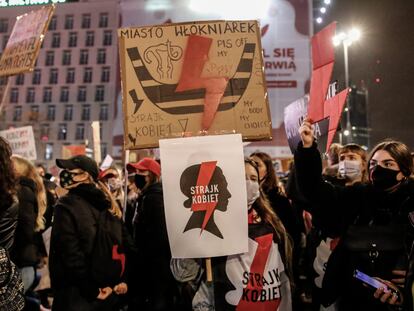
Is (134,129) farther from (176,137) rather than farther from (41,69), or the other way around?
(41,69)

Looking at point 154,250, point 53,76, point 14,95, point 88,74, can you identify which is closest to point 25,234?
point 154,250

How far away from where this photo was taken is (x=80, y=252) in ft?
10.9

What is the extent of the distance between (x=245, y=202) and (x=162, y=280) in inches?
73.9

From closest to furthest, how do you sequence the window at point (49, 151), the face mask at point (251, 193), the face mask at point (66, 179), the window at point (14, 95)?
the face mask at point (251, 193) → the face mask at point (66, 179) → the window at point (49, 151) → the window at point (14, 95)

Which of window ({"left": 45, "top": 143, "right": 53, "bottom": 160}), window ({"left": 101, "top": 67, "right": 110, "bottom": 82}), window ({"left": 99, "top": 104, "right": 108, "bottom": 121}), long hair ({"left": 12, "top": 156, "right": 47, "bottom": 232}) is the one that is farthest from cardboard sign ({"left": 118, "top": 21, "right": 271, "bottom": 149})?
window ({"left": 101, "top": 67, "right": 110, "bottom": 82})

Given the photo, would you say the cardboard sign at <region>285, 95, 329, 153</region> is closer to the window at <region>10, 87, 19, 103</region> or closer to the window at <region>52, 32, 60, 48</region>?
the window at <region>52, 32, 60, 48</region>

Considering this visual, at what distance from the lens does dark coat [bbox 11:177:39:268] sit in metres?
3.84

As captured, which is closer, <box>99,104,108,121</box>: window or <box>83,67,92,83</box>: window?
<box>99,104,108,121</box>: window

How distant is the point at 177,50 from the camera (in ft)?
10.6

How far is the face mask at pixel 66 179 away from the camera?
3559 millimetres

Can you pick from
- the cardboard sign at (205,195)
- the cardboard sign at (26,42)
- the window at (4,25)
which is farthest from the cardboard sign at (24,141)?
the window at (4,25)

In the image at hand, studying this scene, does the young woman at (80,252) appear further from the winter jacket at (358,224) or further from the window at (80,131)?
the window at (80,131)

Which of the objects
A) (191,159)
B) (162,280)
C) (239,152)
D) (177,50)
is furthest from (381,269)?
(162,280)

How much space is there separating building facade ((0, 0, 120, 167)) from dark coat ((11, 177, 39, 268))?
52317 millimetres
